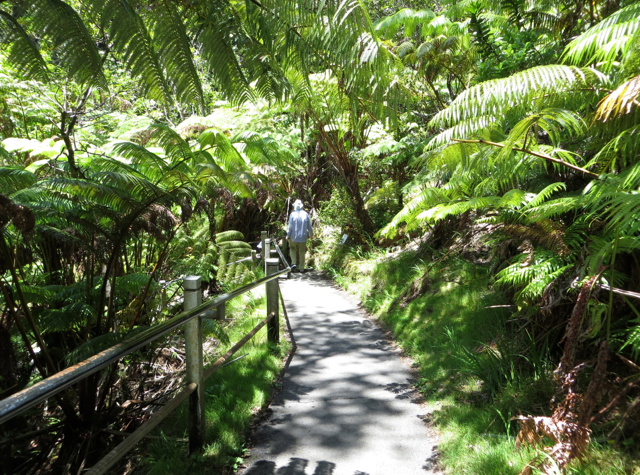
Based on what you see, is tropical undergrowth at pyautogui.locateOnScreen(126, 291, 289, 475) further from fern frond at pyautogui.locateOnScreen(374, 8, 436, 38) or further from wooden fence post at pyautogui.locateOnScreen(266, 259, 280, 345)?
fern frond at pyautogui.locateOnScreen(374, 8, 436, 38)

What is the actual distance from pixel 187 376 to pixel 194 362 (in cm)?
12

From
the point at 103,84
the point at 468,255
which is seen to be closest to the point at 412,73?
the point at 468,255

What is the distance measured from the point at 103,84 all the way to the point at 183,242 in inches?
185

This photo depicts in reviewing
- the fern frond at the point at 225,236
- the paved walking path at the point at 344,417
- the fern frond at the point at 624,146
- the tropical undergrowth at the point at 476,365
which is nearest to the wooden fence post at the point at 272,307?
the paved walking path at the point at 344,417

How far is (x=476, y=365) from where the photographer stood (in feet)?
11.6

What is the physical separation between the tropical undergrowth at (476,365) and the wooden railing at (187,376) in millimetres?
1585

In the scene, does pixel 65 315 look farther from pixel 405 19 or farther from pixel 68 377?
pixel 405 19

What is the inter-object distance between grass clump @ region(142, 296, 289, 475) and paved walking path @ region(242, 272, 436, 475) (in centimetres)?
14

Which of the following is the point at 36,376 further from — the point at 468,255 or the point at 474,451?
the point at 468,255

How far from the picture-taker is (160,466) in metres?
2.66

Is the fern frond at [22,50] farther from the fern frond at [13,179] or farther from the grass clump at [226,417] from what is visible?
the grass clump at [226,417]

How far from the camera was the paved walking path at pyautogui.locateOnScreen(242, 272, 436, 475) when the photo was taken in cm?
280

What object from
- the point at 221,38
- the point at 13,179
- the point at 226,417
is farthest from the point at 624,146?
the point at 13,179

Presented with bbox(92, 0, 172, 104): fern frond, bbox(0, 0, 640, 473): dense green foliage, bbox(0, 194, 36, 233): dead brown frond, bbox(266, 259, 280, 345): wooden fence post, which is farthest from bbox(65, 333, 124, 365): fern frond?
bbox(266, 259, 280, 345): wooden fence post
